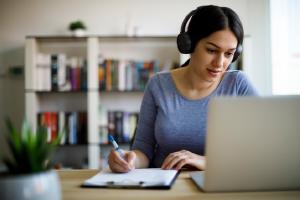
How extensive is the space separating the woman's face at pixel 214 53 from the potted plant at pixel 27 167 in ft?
2.94

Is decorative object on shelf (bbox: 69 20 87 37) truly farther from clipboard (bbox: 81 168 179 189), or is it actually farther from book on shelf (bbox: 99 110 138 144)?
clipboard (bbox: 81 168 179 189)

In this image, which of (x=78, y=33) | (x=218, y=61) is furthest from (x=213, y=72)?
(x=78, y=33)

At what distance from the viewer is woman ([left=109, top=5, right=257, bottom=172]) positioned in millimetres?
1337

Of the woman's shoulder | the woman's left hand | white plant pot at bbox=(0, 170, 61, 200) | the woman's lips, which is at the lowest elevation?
the woman's left hand

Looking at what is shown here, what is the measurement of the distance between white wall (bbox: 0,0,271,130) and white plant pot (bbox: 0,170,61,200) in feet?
9.74

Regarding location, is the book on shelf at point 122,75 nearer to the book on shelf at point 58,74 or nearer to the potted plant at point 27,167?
the book on shelf at point 58,74

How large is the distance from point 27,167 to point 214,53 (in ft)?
3.14

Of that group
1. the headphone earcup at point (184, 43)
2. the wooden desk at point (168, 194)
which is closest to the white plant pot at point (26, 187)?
the wooden desk at point (168, 194)

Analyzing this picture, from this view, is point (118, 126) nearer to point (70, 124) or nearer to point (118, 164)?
point (70, 124)

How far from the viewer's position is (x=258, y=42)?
342 cm

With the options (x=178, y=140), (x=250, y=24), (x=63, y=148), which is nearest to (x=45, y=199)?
(x=178, y=140)

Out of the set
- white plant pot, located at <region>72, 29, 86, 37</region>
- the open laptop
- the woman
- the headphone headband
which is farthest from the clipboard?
white plant pot, located at <region>72, 29, 86, 37</region>

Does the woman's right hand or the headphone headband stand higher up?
the headphone headband

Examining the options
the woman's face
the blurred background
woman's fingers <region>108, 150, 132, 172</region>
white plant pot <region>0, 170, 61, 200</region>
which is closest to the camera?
white plant pot <region>0, 170, 61, 200</region>
